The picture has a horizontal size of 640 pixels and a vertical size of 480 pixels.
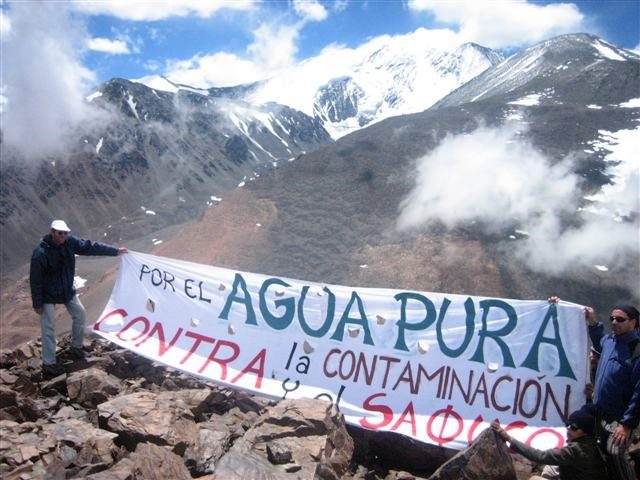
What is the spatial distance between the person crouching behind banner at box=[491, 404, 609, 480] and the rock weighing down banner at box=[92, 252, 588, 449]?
2.71ft

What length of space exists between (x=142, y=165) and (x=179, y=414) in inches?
5367

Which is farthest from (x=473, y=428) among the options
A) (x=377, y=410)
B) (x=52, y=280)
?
(x=52, y=280)

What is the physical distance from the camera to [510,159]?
25.5m

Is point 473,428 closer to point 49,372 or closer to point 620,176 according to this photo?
point 49,372

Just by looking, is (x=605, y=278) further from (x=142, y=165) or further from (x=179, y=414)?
(x=142, y=165)

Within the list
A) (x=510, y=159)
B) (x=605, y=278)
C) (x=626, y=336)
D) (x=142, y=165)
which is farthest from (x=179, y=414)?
(x=142, y=165)

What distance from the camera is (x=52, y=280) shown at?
6336 mm

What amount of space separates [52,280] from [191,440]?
9.96 ft

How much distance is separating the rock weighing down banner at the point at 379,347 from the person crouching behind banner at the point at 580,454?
0.83 metres

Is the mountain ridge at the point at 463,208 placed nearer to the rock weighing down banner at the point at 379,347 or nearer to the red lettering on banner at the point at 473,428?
the rock weighing down banner at the point at 379,347

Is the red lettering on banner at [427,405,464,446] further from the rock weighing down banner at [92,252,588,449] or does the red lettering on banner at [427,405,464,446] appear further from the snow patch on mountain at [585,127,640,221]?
the snow patch on mountain at [585,127,640,221]

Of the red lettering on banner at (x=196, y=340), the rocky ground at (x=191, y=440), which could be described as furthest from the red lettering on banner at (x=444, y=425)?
the red lettering on banner at (x=196, y=340)

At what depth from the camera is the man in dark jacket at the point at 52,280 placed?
6.17 meters

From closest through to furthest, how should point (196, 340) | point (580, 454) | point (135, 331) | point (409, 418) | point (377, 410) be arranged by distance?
point (580, 454) < point (409, 418) < point (377, 410) < point (196, 340) < point (135, 331)
